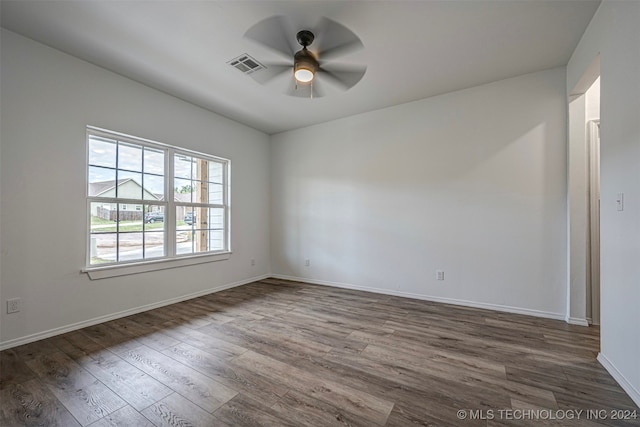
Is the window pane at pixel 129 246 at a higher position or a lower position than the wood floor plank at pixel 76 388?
higher

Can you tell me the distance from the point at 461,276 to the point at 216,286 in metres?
3.61

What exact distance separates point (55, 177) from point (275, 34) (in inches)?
101

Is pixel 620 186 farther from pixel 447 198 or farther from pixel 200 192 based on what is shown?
pixel 200 192

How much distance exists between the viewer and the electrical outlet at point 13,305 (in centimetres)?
226

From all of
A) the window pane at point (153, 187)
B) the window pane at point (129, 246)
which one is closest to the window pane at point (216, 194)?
the window pane at point (153, 187)

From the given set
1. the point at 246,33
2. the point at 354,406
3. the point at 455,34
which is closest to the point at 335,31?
the point at 246,33

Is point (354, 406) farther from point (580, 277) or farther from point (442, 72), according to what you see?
point (442, 72)

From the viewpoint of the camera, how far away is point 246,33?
224 cm

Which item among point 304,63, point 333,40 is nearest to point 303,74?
point 304,63

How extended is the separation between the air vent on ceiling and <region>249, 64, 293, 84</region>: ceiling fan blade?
6 centimetres

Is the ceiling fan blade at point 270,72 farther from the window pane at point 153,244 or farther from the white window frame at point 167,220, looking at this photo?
the window pane at point 153,244

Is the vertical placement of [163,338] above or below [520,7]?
below

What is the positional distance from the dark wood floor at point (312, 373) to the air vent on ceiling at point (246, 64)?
2802mm

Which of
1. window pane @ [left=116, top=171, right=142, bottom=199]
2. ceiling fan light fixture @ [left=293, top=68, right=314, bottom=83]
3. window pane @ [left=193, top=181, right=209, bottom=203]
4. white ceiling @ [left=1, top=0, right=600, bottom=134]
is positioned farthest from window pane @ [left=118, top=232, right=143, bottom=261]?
ceiling fan light fixture @ [left=293, top=68, right=314, bottom=83]
